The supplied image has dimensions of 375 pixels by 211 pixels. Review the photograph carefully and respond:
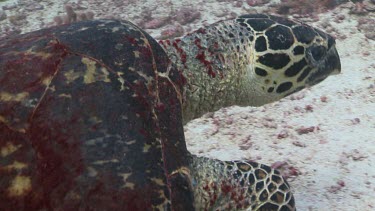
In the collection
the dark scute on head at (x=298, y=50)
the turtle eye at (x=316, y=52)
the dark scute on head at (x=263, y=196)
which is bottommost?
the dark scute on head at (x=263, y=196)

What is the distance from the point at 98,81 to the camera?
1.92 meters

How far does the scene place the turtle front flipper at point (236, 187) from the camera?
2219 mm

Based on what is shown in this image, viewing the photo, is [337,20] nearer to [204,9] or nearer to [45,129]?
[204,9]

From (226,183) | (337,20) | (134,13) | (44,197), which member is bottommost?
(134,13)

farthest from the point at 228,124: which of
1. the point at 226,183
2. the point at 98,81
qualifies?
the point at 98,81

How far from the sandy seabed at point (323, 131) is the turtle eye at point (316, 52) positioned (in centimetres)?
95

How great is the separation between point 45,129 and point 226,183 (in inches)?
39.4

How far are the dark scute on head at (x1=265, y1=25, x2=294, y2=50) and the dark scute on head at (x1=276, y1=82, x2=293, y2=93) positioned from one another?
0.27m

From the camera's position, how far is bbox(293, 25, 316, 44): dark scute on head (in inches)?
120

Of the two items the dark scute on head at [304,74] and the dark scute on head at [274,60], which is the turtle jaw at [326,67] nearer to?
the dark scute on head at [304,74]

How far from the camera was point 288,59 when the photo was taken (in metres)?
3.01

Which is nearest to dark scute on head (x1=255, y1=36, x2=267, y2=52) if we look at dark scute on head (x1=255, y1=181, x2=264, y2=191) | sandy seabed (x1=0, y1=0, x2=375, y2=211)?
dark scute on head (x1=255, y1=181, x2=264, y2=191)

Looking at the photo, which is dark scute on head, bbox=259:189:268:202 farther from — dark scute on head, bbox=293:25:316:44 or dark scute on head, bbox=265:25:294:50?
dark scute on head, bbox=293:25:316:44

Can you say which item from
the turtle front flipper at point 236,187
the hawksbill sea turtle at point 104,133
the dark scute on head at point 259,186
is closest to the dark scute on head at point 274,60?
the hawksbill sea turtle at point 104,133
